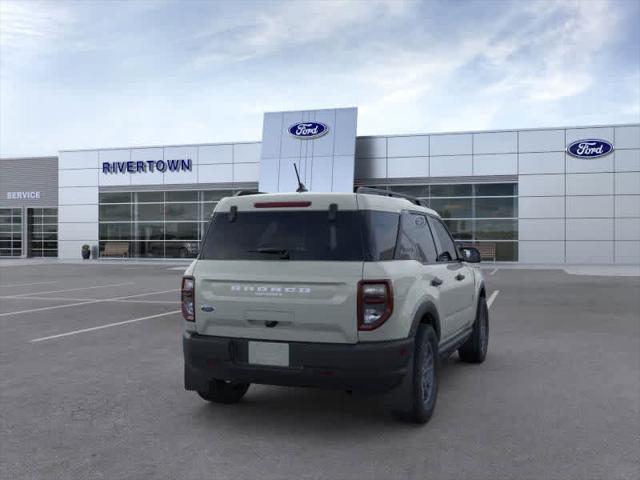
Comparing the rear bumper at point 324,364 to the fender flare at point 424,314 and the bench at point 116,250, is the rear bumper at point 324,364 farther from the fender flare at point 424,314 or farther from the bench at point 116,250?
the bench at point 116,250

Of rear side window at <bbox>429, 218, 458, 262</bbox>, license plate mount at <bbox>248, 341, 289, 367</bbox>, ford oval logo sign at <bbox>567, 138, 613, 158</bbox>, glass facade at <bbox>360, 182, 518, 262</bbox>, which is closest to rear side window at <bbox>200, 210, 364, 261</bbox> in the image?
license plate mount at <bbox>248, 341, 289, 367</bbox>

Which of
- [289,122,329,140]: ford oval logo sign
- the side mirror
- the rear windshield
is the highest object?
[289,122,329,140]: ford oval logo sign

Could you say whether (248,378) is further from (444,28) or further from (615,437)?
(444,28)

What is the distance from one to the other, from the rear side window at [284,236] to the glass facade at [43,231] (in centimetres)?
3864

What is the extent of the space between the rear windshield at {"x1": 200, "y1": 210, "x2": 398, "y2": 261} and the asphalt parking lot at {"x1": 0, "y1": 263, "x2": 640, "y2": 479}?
136cm

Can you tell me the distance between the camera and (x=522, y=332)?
9.73 m

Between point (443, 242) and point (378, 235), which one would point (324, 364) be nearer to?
point (378, 235)

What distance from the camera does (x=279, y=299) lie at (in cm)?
465

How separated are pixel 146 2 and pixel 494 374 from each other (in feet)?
36.3

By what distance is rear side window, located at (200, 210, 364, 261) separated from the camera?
15.3 ft

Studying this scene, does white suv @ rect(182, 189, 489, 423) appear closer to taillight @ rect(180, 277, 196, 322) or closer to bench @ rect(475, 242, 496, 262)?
taillight @ rect(180, 277, 196, 322)

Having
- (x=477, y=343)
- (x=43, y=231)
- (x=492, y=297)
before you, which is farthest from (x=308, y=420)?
(x=43, y=231)

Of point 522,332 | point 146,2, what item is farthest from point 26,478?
point 146,2

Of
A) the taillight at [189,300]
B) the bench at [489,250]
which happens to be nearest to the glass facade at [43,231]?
the bench at [489,250]
